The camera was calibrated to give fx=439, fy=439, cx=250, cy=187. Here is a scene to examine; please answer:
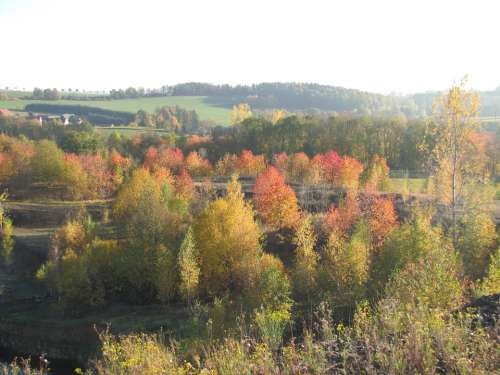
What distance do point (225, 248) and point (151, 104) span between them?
153033 mm

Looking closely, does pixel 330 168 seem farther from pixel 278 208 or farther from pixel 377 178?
pixel 278 208

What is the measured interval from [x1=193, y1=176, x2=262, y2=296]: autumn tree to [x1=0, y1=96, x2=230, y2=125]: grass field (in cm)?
11529

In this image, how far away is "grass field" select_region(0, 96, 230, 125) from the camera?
160m

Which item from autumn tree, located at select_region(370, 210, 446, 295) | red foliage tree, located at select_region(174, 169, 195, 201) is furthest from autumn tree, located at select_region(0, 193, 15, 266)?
autumn tree, located at select_region(370, 210, 446, 295)

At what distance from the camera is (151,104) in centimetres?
17812

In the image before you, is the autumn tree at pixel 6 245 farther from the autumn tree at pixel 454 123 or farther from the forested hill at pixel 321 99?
the forested hill at pixel 321 99

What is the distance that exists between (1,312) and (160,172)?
29463 millimetres

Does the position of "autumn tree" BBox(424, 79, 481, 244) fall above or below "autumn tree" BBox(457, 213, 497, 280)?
above

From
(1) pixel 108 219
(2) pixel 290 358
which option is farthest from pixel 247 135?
(2) pixel 290 358

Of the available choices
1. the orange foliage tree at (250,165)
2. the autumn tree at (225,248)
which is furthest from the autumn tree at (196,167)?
the autumn tree at (225,248)

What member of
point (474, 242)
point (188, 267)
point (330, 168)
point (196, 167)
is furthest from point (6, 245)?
point (474, 242)

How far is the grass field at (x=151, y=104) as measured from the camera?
160 meters

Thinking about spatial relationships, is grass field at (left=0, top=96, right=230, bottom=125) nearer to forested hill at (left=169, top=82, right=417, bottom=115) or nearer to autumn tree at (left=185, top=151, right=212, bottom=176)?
forested hill at (left=169, top=82, right=417, bottom=115)

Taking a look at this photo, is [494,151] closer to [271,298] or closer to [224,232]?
[224,232]
